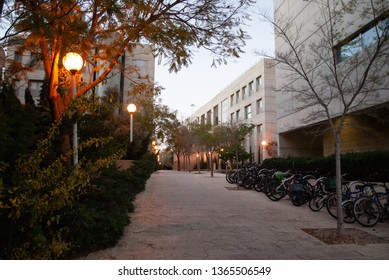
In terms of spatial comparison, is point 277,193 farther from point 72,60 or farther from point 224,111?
point 224,111

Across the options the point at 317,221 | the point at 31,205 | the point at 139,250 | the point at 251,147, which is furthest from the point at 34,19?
the point at 251,147

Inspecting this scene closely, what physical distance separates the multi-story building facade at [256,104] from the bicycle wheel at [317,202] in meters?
24.3

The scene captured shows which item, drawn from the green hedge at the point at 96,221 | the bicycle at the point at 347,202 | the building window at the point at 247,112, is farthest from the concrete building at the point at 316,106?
the building window at the point at 247,112

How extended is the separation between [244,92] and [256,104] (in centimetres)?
501

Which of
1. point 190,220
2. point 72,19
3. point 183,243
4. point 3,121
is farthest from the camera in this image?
point 190,220

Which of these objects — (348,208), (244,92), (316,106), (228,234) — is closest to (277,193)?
(348,208)

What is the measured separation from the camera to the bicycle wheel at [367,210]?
288 inches

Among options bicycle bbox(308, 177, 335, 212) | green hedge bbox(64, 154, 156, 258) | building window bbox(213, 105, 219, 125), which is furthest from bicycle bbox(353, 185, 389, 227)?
building window bbox(213, 105, 219, 125)

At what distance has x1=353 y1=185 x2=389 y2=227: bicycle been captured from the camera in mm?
7324

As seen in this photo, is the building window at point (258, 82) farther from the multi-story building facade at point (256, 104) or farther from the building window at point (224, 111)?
the building window at point (224, 111)

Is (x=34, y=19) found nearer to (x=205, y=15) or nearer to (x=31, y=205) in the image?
(x=31, y=205)

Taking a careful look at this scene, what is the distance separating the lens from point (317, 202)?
9.33 m

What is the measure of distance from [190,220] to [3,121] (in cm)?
451

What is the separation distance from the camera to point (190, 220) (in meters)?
7.54
